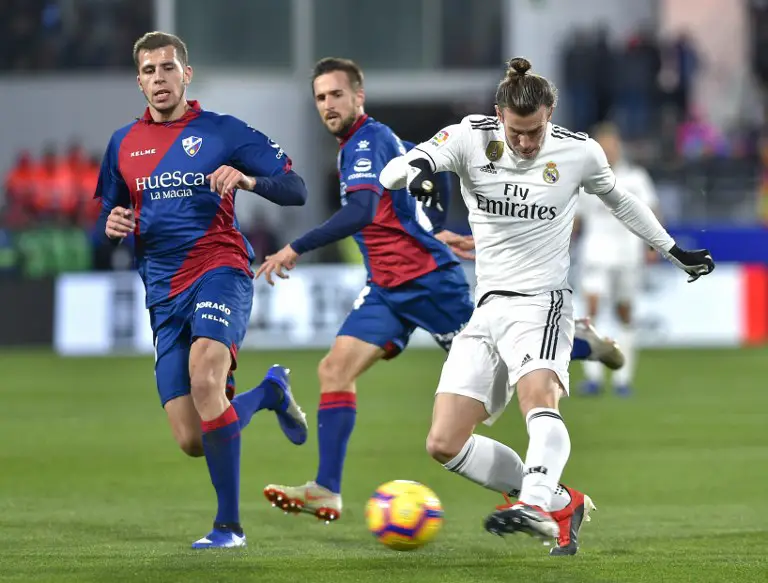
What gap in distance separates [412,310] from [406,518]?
1.65 m

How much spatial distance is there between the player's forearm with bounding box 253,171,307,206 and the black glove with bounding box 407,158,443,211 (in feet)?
2.71

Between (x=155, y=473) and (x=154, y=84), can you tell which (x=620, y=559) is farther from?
(x=155, y=473)

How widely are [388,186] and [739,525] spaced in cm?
260

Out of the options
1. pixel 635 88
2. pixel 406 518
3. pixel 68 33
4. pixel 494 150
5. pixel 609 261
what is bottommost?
pixel 406 518

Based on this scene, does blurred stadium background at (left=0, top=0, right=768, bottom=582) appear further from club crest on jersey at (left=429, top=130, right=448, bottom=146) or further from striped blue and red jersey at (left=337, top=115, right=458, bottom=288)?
club crest on jersey at (left=429, top=130, right=448, bottom=146)

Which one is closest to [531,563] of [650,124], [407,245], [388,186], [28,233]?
[388,186]

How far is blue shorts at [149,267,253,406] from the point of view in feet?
22.2

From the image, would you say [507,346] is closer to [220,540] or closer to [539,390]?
[539,390]

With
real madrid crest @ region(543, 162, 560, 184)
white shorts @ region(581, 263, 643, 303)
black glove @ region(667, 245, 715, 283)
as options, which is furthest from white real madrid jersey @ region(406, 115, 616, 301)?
white shorts @ region(581, 263, 643, 303)

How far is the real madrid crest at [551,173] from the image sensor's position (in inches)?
251

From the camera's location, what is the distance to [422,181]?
614 centimetres

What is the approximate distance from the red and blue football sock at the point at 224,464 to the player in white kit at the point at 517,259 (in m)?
0.92

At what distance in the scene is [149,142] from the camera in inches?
276

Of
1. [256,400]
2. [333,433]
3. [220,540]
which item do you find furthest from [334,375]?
[220,540]
